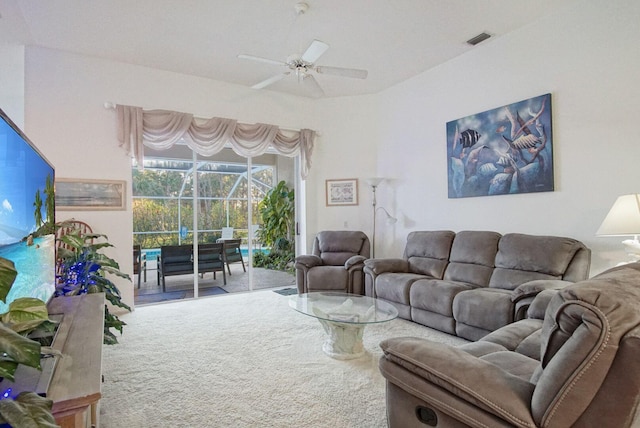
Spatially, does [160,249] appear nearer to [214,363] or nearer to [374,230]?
[214,363]

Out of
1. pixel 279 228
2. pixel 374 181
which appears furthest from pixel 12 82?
pixel 374 181

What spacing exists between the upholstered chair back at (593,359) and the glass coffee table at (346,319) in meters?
1.48

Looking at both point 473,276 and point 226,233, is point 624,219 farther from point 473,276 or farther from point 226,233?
point 226,233

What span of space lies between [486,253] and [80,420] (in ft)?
11.8

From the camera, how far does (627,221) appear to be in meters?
2.51

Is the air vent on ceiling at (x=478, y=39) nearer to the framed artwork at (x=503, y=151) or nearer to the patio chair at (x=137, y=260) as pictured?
the framed artwork at (x=503, y=151)

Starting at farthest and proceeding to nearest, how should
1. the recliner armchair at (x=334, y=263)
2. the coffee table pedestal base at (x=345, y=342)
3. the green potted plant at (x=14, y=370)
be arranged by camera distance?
the recliner armchair at (x=334, y=263), the coffee table pedestal base at (x=345, y=342), the green potted plant at (x=14, y=370)

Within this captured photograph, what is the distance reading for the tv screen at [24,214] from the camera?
118cm

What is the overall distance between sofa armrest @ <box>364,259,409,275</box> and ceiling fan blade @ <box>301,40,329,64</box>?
7.75 feet

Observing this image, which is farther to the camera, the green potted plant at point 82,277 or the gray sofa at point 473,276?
the gray sofa at point 473,276

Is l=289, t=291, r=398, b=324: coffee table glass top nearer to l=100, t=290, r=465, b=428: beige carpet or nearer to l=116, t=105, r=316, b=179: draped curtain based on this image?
l=100, t=290, r=465, b=428: beige carpet

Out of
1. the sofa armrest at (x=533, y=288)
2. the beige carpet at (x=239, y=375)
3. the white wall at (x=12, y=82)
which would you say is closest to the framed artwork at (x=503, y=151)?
the sofa armrest at (x=533, y=288)

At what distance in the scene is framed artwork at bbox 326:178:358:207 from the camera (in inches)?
223

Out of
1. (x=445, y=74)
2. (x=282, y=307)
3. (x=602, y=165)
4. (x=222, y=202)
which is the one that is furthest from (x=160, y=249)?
(x=602, y=165)
